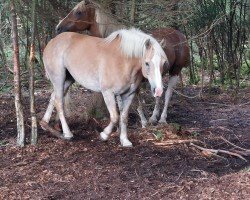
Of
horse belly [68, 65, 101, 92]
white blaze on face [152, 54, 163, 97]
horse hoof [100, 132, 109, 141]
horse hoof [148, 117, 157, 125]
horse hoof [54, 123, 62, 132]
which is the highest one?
white blaze on face [152, 54, 163, 97]

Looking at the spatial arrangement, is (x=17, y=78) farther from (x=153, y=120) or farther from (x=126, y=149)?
(x=153, y=120)

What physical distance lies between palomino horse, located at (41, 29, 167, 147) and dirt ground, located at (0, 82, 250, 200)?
393mm

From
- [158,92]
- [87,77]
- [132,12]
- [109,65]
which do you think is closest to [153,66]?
[158,92]

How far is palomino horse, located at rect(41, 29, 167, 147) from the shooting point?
636 centimetres

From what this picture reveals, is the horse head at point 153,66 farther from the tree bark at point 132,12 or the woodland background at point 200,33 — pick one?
the woodland background at point 200,33

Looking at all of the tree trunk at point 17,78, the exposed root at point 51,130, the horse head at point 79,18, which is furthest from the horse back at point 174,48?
the tree trunk at point 17,78

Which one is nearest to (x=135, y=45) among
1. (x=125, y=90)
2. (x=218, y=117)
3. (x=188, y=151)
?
(x=125, y=90)

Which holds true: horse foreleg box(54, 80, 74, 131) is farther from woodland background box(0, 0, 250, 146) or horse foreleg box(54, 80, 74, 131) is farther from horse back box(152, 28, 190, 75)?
horse back box(152, 28, 190, 75)

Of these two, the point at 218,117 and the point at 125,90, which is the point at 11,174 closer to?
A: the point at 125,90

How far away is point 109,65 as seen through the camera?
6668 mm

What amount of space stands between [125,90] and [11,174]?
1.87m

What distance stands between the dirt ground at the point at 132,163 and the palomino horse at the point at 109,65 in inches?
15.5

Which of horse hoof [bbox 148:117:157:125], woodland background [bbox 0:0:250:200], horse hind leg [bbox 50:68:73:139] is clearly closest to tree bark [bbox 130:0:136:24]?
woodland background [bbox 0:0:250:200]

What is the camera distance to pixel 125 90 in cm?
668
